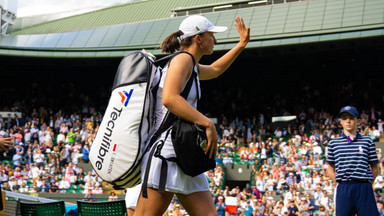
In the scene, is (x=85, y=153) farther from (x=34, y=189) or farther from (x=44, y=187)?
(x=34, y=189)

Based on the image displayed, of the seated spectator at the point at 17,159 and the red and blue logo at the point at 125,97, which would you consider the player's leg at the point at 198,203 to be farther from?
the seated spectator at the point at 17,159

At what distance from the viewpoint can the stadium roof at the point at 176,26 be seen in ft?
76.4

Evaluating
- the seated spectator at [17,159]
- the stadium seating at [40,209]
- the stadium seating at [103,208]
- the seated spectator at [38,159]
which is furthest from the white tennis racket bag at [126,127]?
the seated spectator at [17,159]

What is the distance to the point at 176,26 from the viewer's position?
2875 centimetres

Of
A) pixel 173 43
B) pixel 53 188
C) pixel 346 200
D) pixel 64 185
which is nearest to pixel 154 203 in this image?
pixel 173 43

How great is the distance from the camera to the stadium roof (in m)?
23.3

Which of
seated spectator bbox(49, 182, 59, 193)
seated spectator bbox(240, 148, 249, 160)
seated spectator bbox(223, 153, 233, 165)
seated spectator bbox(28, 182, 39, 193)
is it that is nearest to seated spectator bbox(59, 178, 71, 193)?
seated spectator bbox(49, 182, 59, 193)

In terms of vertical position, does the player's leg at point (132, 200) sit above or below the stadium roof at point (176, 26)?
below

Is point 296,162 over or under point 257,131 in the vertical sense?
under

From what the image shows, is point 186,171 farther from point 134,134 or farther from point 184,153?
Result: point 134,134

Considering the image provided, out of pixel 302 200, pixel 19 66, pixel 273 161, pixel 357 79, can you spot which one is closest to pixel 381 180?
pixel 302 200

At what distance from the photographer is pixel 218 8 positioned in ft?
94.7

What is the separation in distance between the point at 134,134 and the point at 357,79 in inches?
982

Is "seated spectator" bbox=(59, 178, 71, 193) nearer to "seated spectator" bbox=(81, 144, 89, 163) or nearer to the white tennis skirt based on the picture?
"seated spectator" bbox=(81, 144, 89, 163)
